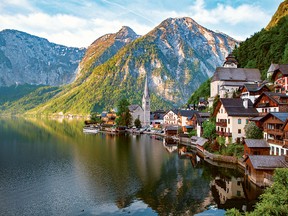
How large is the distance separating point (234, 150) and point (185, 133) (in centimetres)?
4713

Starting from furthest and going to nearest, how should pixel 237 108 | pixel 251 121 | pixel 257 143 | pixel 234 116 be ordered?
1. pixel 237 108
2. pixel 234 116
3. pixel 251 121
4. pixel 257 143

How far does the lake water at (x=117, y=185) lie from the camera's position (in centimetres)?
3641

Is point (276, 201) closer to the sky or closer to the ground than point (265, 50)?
closer to the ground

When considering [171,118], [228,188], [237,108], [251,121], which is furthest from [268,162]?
[171,118]

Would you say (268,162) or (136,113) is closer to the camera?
(268,162)

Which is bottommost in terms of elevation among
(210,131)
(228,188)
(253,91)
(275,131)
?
(228,188)

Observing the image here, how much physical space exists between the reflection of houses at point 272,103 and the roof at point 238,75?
4225 centimetres

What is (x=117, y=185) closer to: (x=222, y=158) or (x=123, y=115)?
(x=222, y=158)

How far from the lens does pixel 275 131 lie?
50500 mm

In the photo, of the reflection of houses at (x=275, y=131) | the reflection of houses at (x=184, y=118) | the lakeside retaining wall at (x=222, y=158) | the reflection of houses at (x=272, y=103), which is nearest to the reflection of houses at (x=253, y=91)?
the reflection of houses at (x=272, y=103)

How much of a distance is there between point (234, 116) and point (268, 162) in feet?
73.1

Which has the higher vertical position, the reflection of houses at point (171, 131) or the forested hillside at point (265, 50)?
the forested hillside at point (265, 50)

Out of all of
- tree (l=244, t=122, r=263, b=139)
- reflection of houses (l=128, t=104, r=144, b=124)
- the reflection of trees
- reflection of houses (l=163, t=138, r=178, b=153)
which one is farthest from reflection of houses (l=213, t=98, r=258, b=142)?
reflection of houses (l=128, t=104, r=144, b=124)

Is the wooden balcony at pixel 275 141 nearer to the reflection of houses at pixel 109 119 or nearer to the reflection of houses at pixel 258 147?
the reflection of houses at pixel 258 147
